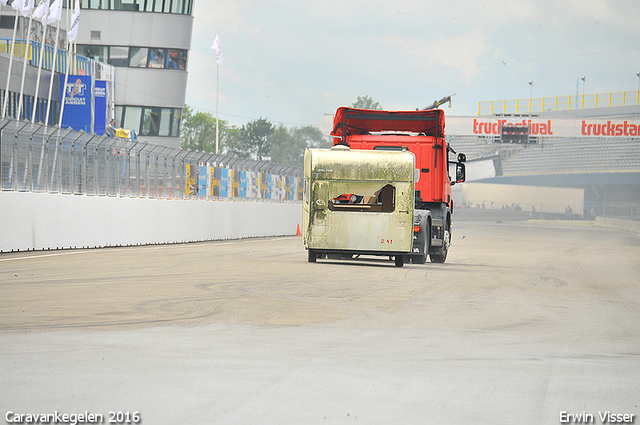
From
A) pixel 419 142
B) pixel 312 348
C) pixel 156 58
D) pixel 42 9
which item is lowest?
pixel 312 348

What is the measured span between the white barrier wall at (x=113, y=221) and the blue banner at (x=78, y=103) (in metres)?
20.1

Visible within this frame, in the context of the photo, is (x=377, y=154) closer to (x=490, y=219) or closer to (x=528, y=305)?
(x=528, y=305)

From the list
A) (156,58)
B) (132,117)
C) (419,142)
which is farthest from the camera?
(132,117)

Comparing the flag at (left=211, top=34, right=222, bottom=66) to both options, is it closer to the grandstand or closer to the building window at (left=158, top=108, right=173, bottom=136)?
the building window at (left=158, top=108, right=173, bottom=136)

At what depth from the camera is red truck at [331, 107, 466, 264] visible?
65.3 ft

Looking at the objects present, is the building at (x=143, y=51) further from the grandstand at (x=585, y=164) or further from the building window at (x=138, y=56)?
the grandstand at (x=585, y=164)

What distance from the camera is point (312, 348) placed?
7.67m

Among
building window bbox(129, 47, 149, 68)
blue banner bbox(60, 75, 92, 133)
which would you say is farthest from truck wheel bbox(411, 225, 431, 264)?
building window bbox(129, 47, 149, 68)

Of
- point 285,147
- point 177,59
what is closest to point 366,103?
point 285,147

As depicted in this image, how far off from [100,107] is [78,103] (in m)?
1.31

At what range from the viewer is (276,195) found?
3800 centimetres

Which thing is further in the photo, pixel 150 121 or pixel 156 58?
pixel 150 121

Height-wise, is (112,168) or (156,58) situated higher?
(156,58)

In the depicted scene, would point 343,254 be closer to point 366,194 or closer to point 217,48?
point 366,194
